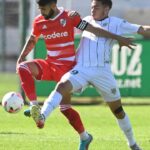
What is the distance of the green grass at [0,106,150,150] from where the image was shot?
12275 mm

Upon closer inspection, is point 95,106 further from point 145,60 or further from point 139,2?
point 139,2

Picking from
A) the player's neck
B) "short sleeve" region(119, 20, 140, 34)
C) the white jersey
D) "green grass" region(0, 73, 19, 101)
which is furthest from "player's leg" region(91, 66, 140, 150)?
"green grass" region(0, 73, 19, 101)

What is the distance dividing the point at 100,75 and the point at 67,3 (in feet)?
57.2

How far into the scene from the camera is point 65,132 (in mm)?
14641

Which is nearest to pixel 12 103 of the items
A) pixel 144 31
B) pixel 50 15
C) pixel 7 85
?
pixel 50 15

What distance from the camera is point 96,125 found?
1622 centimetres

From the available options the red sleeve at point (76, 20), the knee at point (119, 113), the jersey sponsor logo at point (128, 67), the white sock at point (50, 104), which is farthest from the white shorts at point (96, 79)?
the jersey sponsor logo at point (128, 67)

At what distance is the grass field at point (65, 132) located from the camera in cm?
1227

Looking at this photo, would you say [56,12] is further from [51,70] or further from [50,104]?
[50,104]

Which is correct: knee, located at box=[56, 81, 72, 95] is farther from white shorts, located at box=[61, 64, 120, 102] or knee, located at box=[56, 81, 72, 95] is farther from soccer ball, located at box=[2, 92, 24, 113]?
soccer ball, located at box=[2, 92, 24, 113]

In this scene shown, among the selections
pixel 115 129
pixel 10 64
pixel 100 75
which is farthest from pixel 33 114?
pixel 10 64

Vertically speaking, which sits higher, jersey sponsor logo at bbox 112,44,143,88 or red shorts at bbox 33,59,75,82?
red shorts at bbox 33,59,75,82

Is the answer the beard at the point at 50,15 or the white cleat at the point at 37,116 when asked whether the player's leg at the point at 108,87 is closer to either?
the beard at the point at 50,15

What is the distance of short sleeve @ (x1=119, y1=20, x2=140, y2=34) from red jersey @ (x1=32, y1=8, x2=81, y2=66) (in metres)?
0.70
